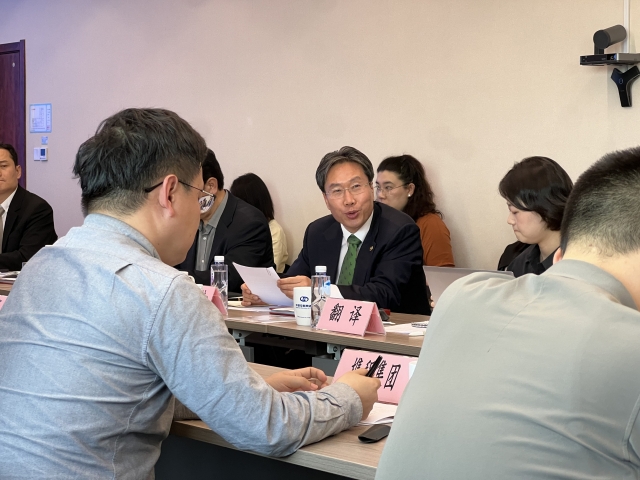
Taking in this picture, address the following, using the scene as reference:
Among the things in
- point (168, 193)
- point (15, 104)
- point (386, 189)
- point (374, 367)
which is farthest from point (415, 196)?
point (15, 104)

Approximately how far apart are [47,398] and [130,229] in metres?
0.35

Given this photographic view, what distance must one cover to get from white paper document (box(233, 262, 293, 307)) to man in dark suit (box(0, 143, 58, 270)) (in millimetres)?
2379

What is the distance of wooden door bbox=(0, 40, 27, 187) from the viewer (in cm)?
711

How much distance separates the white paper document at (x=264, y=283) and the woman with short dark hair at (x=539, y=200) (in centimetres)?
101

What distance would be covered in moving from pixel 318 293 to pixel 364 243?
0.61 meters

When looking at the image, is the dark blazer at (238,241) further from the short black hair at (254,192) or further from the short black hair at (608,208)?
the short black hair at (608,208)

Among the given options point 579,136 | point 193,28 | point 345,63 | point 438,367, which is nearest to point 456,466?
point 438,367

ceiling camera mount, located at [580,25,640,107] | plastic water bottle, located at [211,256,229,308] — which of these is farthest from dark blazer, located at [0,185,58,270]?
ceiling camera mount, located at [580,25,640,107]

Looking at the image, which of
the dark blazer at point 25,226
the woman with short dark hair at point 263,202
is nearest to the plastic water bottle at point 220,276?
the woman with short dark hair at point 263,202

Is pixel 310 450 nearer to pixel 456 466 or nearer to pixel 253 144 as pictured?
pixel 456 466

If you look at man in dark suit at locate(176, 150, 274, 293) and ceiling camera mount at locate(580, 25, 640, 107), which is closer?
man in dark suit at locate(176, 150, 274, 293)

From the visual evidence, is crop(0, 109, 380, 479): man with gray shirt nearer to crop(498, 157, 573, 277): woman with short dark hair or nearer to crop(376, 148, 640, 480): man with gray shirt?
crop(376, 148, 640, 480): man with gray shirt

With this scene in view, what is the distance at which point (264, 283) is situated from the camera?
3.34 meters

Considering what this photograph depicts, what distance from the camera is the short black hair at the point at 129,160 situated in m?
1.52
